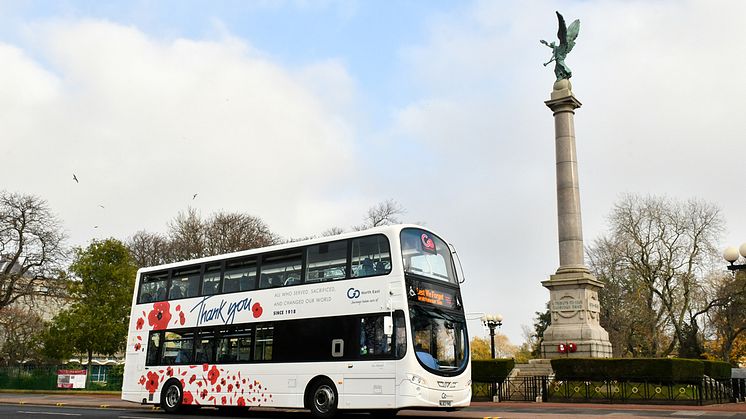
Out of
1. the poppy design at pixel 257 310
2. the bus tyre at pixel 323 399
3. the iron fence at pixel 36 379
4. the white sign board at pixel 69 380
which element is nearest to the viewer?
the bus tyre at pixel 323 399

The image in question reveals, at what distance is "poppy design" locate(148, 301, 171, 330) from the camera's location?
19.3 m

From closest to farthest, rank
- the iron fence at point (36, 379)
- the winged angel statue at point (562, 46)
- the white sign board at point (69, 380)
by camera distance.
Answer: the winged angel statue at point (562, 46), the iron fence at point (36, 379), the white sign board at point (69, 380)

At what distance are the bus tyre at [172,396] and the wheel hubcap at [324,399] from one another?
520 centimetres

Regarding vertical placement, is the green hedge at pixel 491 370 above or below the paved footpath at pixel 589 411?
above

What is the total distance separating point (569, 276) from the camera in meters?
30.3

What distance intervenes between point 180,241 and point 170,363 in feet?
127

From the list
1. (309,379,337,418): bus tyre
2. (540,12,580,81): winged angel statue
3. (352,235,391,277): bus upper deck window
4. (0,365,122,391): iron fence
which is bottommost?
(0,365,122,391): iron fence

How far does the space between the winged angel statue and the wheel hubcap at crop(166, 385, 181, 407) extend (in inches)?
951

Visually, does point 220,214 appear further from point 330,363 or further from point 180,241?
point 330,363

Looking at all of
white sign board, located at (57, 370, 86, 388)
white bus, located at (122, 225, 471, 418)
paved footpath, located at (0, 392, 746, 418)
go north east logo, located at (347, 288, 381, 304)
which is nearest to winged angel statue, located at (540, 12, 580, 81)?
paved footpath, located at (0, 392, 746, 418)

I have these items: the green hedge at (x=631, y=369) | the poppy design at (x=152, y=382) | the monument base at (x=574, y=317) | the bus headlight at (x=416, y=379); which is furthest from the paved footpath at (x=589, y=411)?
the monument base at (x=574, y=317)

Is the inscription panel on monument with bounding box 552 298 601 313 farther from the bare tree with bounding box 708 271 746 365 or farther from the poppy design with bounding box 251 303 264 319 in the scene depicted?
the bare tree with bounding box 708 271 746 365

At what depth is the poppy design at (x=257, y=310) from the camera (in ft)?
55.2

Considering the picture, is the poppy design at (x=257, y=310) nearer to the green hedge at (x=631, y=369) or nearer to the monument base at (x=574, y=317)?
the green hedge at (x=631, y=369)
